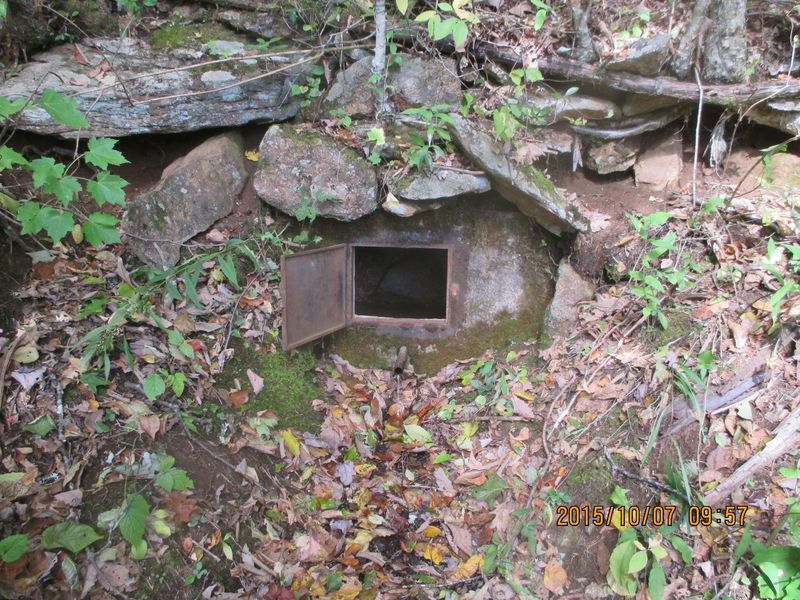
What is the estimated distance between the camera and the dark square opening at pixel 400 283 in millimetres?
6293

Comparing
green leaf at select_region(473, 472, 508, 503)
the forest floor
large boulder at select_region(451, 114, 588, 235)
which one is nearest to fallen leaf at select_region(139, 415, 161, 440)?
the forest floor

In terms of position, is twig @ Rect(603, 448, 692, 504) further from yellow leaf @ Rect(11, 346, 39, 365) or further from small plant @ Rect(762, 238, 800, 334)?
yellow leaf @ Rect(11, 346, 39, 365)

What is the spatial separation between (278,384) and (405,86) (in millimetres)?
2747

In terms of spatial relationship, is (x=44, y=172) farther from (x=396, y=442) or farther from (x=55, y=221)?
(x=396, y=442)

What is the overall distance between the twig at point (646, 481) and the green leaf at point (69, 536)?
9.64ft

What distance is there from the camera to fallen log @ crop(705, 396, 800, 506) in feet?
9.61

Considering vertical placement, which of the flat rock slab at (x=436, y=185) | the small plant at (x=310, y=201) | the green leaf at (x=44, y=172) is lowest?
the small plant at (x=310, y=201)

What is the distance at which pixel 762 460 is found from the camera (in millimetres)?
2975

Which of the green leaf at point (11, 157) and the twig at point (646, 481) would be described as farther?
the twig at point (646, 481)

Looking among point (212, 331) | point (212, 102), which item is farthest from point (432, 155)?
point (212, 331)

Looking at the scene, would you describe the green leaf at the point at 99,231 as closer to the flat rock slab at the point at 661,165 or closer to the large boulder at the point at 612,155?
the large boulder at the point at 612,155

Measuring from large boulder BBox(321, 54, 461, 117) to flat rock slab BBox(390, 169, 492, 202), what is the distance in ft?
2.29

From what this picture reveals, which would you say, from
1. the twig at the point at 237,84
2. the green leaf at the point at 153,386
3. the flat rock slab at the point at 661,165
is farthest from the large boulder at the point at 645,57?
the green leaf at the point at 153,386

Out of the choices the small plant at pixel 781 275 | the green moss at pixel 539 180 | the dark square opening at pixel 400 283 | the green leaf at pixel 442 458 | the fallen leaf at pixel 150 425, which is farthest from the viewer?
the dark square opening at pixel 400 283
